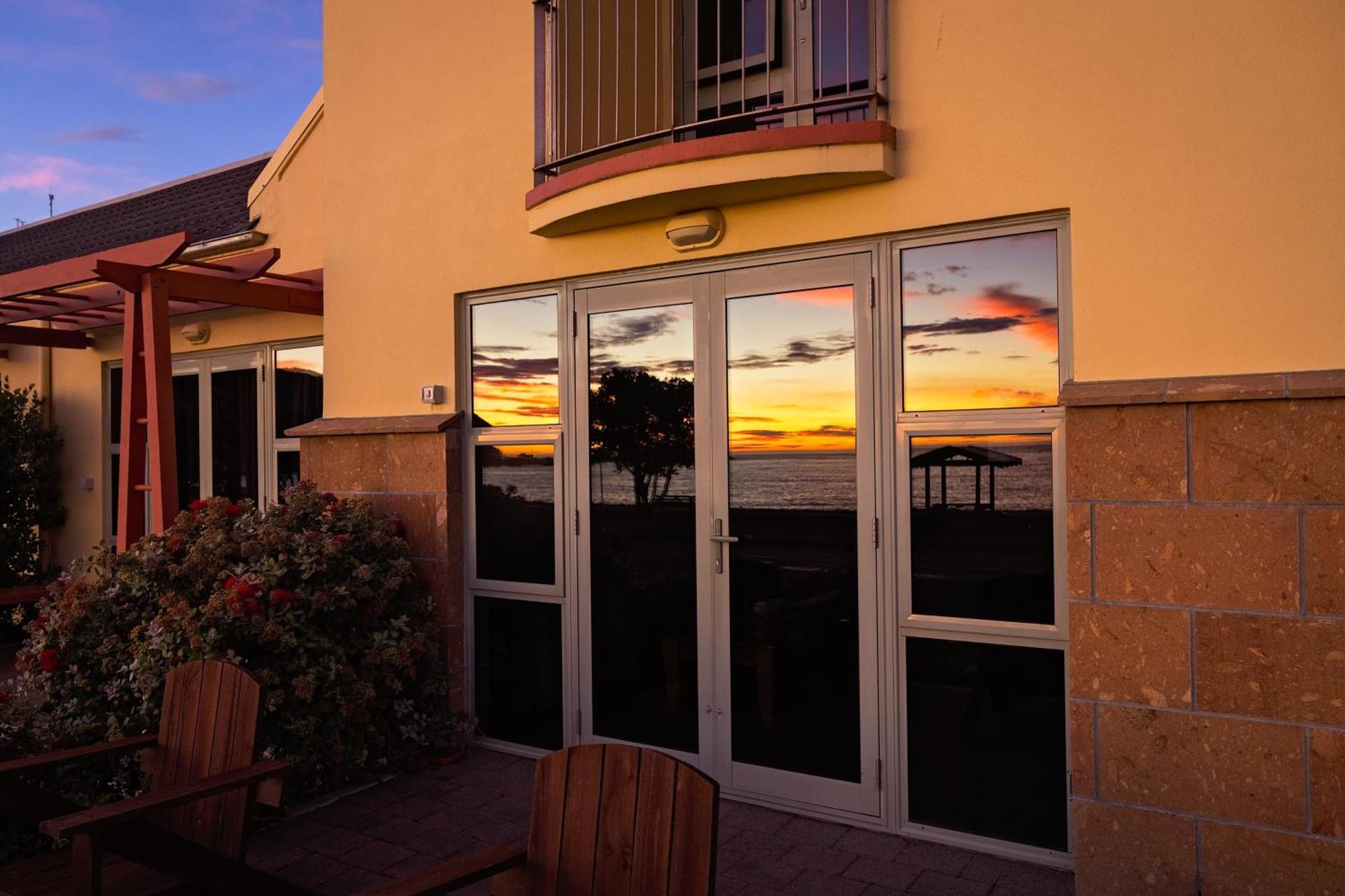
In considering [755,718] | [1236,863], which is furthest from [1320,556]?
[755,718]

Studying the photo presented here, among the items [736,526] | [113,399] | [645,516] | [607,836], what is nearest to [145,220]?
[113,399]

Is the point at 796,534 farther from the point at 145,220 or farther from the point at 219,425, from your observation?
the point at 145,220

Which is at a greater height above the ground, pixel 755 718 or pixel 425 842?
pixel 755 718

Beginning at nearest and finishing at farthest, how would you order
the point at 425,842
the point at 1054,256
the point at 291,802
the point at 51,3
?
the point at 1054,256
the point at 425,842
the point at 291,802
the point at 51,3

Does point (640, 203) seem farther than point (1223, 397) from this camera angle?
Yes

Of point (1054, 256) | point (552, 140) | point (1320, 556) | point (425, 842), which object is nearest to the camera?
point (1320, 556)

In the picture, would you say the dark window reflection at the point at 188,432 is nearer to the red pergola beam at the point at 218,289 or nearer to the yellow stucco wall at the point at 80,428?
the yellow stucco wall at the point at 80,428

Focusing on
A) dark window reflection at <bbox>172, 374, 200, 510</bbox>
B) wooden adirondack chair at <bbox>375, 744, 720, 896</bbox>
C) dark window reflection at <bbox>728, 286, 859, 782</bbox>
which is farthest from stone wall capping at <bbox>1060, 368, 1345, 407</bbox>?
dark window reflection at <bbox>172, 374, 200, 510</bbox>

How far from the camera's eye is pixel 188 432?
27.7ft

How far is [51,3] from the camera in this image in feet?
32.8

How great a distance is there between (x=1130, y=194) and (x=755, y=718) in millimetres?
2715

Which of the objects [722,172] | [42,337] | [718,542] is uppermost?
[722,172]

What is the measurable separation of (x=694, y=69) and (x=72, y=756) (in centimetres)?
390

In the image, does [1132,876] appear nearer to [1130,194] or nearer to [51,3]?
[1130,194]
